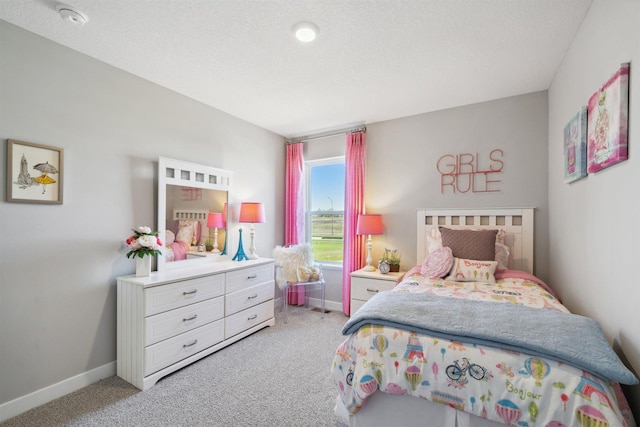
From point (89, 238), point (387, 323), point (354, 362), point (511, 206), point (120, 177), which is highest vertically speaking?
point (120, 177)

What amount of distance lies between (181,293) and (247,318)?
0.86 metres

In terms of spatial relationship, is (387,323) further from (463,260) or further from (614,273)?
(463,260)

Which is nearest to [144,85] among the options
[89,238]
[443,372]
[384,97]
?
[89,238]

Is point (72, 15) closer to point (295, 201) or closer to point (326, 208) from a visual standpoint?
point (295, 201)

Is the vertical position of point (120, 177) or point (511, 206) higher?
point (120, 177)

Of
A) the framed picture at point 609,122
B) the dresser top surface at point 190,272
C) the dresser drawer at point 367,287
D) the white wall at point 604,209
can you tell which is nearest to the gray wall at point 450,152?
the white wall at point 604,209

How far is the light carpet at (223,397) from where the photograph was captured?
1.75 m

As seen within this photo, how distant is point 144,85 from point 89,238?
141cm

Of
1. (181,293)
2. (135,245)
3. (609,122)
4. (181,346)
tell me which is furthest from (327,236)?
(609,122)

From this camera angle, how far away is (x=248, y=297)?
9.79ft

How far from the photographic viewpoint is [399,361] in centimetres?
136

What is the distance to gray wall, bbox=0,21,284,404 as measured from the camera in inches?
71.4

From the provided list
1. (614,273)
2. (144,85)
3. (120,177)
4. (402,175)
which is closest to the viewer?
(614,273)

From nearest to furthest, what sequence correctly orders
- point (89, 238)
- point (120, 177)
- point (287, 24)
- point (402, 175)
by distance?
point (287, 24) → point (89, 238) → point (120, 177) → point (402, 175)
